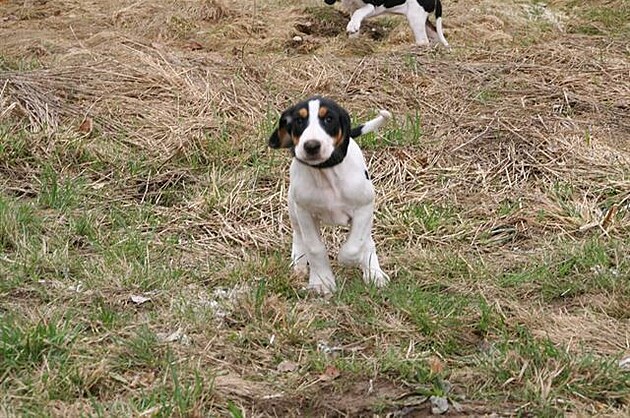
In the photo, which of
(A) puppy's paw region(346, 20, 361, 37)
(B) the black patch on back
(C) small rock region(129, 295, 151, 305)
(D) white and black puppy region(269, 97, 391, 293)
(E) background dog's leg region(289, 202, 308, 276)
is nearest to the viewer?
(D) white and black puppy region(269, 97, 391, 293)

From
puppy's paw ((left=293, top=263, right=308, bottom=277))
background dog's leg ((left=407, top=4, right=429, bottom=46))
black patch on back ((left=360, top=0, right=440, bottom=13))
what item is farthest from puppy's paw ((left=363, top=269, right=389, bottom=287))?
black patch on back ((left=360, top=0, right=440, bottom=13))

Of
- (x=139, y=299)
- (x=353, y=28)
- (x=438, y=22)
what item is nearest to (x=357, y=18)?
(x=353, y=28)

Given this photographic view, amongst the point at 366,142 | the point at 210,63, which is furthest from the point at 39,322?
the point at 210,63

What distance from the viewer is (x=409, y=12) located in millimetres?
10828

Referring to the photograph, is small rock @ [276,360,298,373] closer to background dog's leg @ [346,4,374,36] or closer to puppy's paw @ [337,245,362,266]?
puppy's paw @ [337,245,362,266]

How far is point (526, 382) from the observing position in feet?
12.3

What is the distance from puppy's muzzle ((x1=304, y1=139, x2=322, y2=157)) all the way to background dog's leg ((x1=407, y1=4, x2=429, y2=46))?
636 centimetres

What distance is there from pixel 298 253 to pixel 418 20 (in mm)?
6029

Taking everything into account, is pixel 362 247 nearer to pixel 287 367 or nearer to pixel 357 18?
pixel 287 367

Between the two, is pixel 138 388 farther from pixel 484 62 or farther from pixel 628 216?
pixel 484 62

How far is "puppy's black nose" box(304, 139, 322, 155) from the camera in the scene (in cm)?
435

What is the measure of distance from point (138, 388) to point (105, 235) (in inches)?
73.1

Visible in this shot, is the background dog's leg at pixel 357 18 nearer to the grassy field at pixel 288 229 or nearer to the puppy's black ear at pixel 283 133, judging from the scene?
the grassy field at pixel 288 229

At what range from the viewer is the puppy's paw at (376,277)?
191 inches
